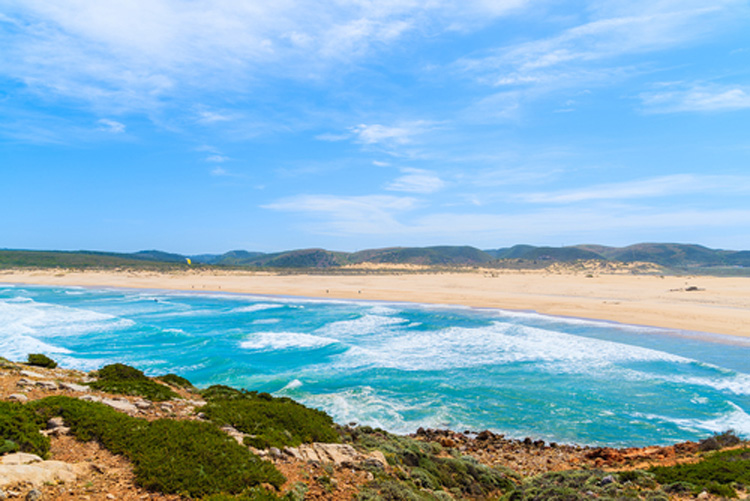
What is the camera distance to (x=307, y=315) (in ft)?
98.4

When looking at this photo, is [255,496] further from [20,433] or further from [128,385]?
[128,385]

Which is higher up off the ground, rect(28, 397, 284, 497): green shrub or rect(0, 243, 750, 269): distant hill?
rect(0, 243, 750, 269): distant hill

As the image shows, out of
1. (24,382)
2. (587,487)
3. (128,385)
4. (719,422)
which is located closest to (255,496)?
(128,385)

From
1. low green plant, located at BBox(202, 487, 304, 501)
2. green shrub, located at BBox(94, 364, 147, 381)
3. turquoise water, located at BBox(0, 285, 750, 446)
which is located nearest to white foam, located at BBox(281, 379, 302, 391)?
turquoise water, located at BBox(0, 285, 750, 446)

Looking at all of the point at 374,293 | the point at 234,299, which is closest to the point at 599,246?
the point at 374,293

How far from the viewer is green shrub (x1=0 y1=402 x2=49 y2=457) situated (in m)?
4.57

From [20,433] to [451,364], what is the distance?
14.1 meters

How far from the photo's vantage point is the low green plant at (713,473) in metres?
5.86

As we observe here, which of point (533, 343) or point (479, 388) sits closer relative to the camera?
point (479, 388)

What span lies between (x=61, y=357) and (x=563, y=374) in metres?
20.7

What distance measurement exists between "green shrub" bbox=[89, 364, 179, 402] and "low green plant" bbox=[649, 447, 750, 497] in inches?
370

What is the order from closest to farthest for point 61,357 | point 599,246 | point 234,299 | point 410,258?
point 61,357
point 234,299
point 410,258
point 599,246

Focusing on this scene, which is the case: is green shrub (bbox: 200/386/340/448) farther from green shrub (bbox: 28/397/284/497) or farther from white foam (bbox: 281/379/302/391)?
white foam (bbox: 281/379/302/391)

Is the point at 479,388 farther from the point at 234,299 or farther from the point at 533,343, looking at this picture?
the point at 234,299
